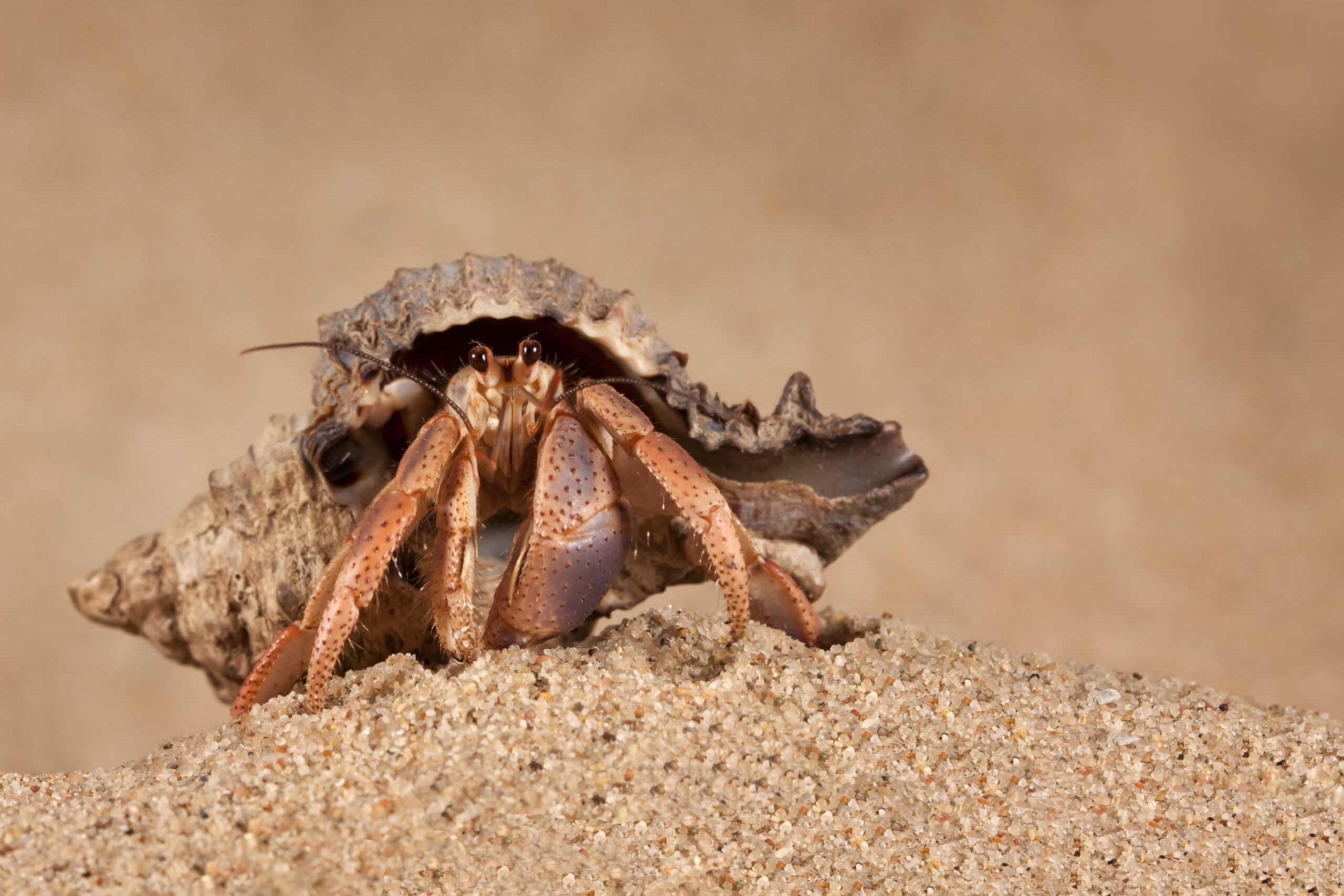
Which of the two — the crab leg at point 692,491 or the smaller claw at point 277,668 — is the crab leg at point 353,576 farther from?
the crab leg at point 692,491

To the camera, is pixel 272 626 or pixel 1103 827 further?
pixel 272 626

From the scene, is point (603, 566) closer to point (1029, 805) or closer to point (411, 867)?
point (411, 867)

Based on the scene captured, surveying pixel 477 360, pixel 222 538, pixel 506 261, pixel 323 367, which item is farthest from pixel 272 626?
pixel 506 261

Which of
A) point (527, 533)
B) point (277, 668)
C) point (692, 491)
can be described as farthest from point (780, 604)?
point (277, 668)

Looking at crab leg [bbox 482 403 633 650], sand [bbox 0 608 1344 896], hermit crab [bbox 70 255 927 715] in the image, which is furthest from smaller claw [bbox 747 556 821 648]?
crab leg [bbox 482 403 633 650]

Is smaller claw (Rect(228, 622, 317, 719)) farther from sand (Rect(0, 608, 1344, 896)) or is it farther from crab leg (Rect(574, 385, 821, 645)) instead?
crab leg (Rect(574, 385, 821, 645))

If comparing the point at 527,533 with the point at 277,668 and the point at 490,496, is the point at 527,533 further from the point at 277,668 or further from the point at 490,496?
the point at 277,668

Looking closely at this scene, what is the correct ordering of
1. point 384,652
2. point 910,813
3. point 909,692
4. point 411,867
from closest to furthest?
point 411,867 < point 910,813 < point 909,692 < point 384,652
